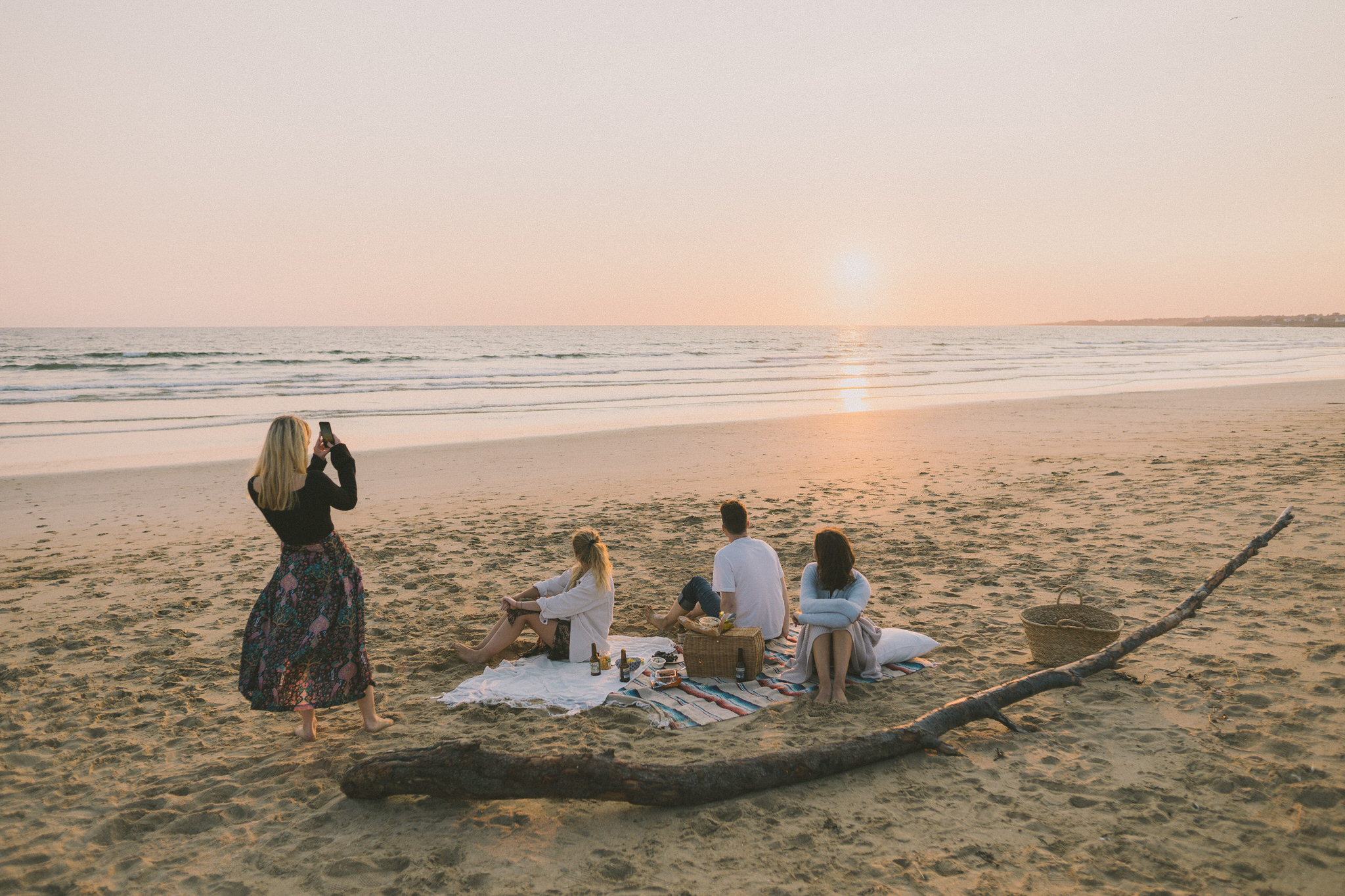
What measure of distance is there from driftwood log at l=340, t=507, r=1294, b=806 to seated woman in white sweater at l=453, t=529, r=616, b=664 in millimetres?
1710

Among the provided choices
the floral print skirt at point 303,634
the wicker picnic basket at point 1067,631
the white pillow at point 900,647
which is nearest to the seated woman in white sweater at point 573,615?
the floral print skirt at point 303,634

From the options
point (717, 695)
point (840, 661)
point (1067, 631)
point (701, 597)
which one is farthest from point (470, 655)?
point (1067, 631)

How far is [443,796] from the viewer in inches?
145

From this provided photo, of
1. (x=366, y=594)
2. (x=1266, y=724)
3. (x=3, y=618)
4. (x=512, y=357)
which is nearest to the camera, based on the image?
(x=1266, y=724)

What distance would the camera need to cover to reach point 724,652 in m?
5.13

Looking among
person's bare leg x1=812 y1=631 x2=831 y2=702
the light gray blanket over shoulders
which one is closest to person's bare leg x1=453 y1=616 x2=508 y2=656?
the light gray blanket over shoulders

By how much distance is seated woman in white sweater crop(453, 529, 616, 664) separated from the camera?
5.49 metres

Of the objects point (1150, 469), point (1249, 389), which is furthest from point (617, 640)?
point (1249, 389)

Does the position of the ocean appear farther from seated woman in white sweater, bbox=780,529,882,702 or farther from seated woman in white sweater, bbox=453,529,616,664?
seated woman in white sweater, bbox=780,529,882,702

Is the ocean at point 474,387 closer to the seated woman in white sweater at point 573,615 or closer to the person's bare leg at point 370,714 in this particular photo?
the seated woman in white sweater at point 573,615

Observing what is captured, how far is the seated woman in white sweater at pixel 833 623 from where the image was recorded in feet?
15.6

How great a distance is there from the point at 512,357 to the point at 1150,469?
43.7 metres

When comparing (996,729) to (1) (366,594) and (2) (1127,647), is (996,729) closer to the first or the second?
(2) (1127,647)

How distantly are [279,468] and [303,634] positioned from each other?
0.96 meters
